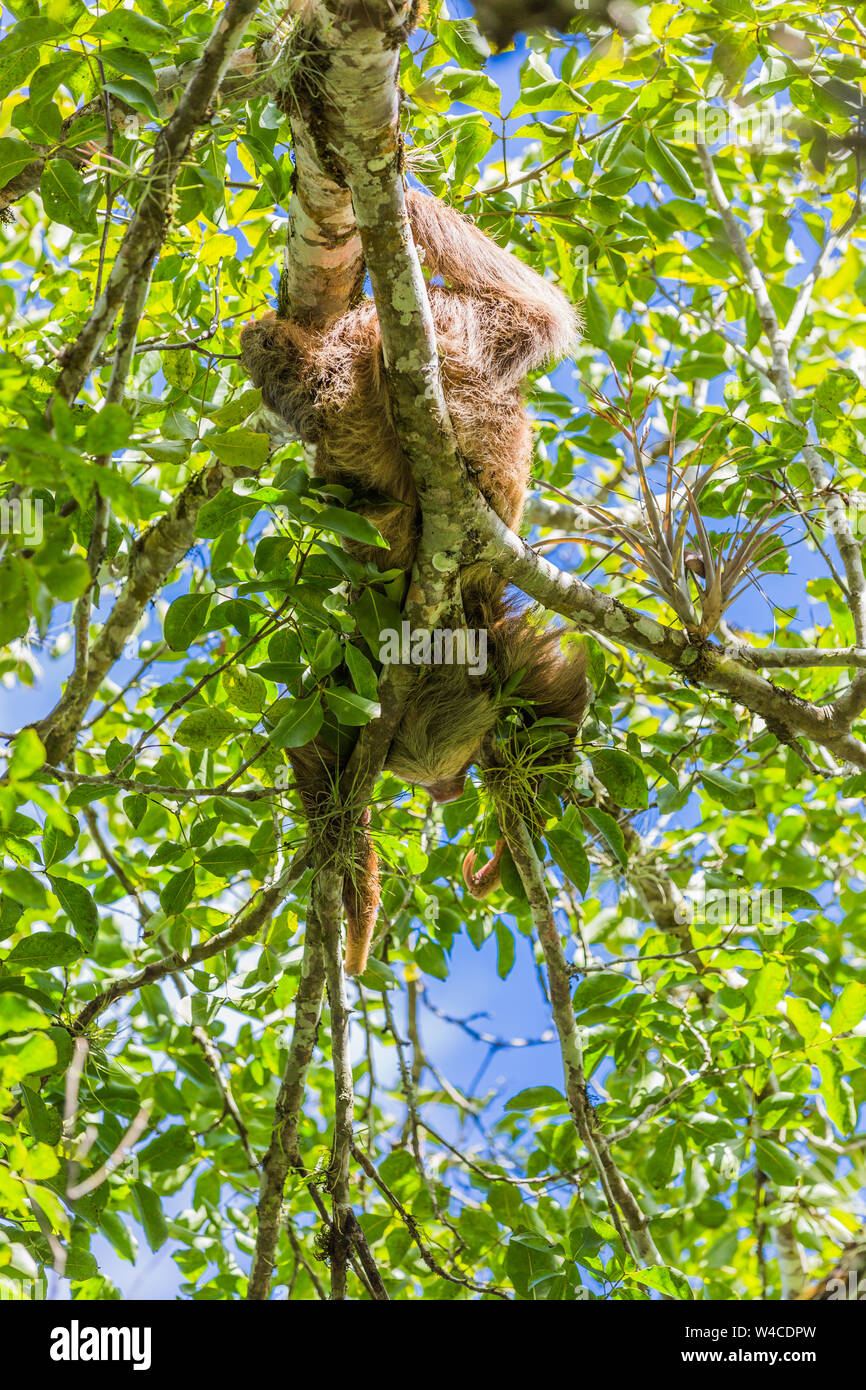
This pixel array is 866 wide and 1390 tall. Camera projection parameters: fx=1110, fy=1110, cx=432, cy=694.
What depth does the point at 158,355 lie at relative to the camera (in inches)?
129

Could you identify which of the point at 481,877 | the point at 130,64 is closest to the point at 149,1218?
the point at 481,877

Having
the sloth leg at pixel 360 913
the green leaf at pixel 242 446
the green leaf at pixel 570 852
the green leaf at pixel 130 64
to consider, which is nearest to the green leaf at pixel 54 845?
the sloth leg at pixel 360 913

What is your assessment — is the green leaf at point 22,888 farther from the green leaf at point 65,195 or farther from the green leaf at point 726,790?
the green leaf at point 726,790

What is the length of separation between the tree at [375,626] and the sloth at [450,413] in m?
0.11

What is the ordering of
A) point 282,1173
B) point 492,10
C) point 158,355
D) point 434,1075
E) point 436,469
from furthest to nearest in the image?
point 434,1075, point 158,355, point 492,10, point 282,1173, point 436,469

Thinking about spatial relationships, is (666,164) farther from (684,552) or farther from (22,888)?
(22,888)

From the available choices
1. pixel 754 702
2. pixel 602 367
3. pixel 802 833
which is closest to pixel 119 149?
pixel 754 702

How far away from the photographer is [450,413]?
2.33 meters

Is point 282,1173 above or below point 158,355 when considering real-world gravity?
below

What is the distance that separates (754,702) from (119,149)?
204 cm

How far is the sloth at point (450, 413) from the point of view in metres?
2.36

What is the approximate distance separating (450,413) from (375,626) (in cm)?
47

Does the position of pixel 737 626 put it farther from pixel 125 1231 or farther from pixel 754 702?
pixel 125 1231
